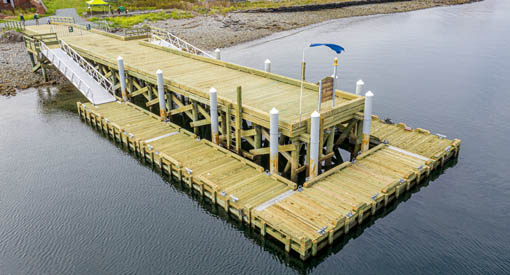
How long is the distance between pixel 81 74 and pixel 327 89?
73.7 ft

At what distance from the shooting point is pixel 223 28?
214 ft

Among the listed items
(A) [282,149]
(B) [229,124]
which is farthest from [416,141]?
(B) [229,124]

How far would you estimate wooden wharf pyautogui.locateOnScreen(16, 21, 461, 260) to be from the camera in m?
16.8

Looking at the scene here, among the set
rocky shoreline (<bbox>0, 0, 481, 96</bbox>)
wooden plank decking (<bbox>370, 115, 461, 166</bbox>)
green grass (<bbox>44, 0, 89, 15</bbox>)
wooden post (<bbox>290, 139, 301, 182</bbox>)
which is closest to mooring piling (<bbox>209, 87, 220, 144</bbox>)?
wooden post (<bbox>290, 139, 301, 182</bbox>)

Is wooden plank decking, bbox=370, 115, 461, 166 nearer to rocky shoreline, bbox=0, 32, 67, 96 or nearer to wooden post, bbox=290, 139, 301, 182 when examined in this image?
wooden post, bbox=290, 139, 301, 182

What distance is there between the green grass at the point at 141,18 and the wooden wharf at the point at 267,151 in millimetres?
35832

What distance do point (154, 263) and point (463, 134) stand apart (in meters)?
22.0

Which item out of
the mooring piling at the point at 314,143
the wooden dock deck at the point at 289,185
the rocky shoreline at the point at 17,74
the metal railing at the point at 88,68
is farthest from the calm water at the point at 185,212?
the mooring piling at the point at 314,143

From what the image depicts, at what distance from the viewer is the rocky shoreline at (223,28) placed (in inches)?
1590

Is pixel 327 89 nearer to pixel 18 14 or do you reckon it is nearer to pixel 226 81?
pixel 226 81

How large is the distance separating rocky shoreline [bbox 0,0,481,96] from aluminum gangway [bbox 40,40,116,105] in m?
5.05

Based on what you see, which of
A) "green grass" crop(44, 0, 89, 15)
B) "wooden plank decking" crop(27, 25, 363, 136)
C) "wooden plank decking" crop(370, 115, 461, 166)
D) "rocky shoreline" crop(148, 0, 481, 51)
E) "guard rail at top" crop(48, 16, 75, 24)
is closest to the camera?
"wooden plank decking" crop(27, 25, 363, 136)

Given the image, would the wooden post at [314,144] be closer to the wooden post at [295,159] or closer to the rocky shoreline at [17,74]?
the wooden post at [295,159]

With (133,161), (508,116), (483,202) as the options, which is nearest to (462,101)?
(508,116)
